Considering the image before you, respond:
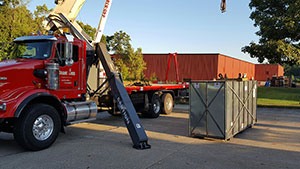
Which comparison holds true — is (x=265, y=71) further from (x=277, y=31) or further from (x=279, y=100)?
(x=279, y=100)

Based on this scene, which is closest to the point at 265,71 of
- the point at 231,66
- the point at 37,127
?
the point at 231,66

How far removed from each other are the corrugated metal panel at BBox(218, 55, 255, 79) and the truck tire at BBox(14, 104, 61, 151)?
2914cm

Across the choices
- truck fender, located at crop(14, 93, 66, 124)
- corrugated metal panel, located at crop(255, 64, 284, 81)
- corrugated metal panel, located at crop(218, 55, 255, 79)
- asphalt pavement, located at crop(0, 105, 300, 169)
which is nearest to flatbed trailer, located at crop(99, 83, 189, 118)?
asphalt pavement, located at crop(0, 105, 300, 169)

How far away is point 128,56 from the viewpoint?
29625 millimetres

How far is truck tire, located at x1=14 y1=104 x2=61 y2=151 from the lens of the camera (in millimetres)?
6129

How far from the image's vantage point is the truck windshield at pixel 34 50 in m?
7.12

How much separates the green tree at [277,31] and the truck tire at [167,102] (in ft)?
39.2

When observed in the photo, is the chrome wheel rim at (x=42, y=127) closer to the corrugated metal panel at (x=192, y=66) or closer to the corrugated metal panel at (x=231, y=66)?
the corrugated metal panel at (x=192, y=66)

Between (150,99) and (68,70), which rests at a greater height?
(68,70)

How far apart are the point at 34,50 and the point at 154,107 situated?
5.94 m

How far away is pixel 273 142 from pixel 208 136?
1.79m

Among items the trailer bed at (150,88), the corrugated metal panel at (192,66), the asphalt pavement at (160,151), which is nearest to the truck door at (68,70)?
the asphalt pavement at (160,151)

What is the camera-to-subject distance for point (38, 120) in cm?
649

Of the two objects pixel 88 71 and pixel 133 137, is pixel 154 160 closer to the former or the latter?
pixel 133 137
